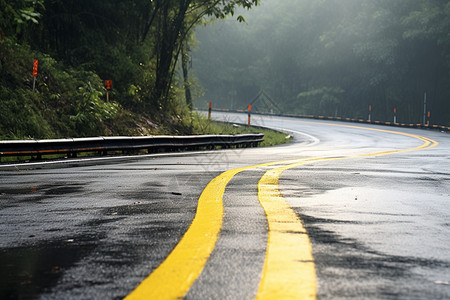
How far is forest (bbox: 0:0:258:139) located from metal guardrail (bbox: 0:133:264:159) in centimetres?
304

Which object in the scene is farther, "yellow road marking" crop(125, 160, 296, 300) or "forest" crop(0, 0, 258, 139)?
"forest" crop(0, 0, 258, 139)

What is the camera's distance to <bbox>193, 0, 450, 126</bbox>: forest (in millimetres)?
52719

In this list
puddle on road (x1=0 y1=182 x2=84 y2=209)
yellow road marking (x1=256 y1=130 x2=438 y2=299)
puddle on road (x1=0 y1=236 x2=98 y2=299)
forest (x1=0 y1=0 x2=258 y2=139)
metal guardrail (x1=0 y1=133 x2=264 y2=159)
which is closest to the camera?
yellow road marking (x1=256 y1=130 x2=438 y2=299)

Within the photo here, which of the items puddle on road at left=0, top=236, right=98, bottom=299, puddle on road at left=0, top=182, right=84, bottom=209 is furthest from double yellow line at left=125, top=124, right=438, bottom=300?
puddle on road at left=0, top=182, right=84, bottom=209

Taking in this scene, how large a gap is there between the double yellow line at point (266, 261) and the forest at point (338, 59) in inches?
1456

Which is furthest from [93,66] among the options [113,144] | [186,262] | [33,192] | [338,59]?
[338,59]

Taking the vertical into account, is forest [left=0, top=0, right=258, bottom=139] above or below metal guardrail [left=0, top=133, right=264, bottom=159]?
above

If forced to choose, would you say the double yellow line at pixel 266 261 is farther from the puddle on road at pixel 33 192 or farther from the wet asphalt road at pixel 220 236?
the puddle on road at pixel 33 192

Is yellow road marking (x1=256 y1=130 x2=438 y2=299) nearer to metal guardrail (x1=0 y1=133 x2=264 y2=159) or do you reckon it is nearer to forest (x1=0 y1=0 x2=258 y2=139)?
metal guardrail (x1=0 y1=133 x2=264 y2=159)

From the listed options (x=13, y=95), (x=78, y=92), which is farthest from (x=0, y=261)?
(x=78, y=92)

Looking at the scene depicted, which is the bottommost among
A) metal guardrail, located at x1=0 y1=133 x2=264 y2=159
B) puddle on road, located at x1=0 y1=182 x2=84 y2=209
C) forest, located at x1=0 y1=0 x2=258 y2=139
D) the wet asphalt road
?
metal guardrail, located at x1=0 y1=133 x2=264 y2=159

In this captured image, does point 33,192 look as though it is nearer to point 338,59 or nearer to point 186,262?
point 186,262

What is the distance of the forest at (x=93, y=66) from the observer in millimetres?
18873

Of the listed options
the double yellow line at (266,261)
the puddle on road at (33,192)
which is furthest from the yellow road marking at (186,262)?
the puddle on road at (33,192)
